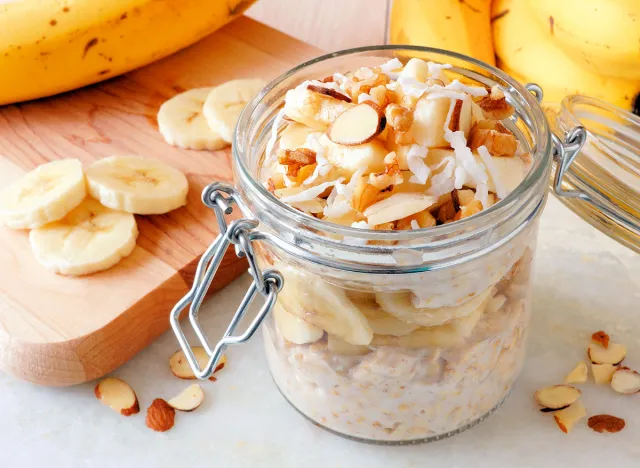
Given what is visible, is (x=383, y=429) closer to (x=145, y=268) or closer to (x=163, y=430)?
(x=163, y=430)

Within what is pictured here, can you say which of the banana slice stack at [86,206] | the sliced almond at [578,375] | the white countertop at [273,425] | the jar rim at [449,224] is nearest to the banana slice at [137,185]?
the banana slice stack at [86,206]

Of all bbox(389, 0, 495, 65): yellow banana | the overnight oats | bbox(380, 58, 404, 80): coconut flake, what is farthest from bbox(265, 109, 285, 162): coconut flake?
bbox(389, 0, 495, 65): yellow banana

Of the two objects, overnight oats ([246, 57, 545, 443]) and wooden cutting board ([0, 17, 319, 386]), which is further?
wooden cutting board ([0, 17, 319, 386])

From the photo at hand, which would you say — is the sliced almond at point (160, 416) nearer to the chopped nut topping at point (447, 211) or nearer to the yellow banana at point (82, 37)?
the chopped nut topping at point (447, 211)

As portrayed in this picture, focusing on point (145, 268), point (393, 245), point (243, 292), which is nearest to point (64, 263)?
point (145, 268)

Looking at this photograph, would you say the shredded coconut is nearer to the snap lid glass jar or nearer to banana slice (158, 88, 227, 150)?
the snap lid glass jar

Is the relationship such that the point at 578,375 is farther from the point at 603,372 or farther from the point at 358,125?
the point at 358,125

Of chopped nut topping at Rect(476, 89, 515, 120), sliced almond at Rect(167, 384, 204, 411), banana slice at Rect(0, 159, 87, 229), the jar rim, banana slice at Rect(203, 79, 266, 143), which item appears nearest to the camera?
the jar rim

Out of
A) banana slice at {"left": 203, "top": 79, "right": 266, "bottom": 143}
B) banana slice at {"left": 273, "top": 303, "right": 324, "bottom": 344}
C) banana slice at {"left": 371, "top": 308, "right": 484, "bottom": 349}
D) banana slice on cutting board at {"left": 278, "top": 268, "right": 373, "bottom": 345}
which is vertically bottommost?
banana slice at {"left": 203, "top": 79, "right": 266, "bottom": 143}
